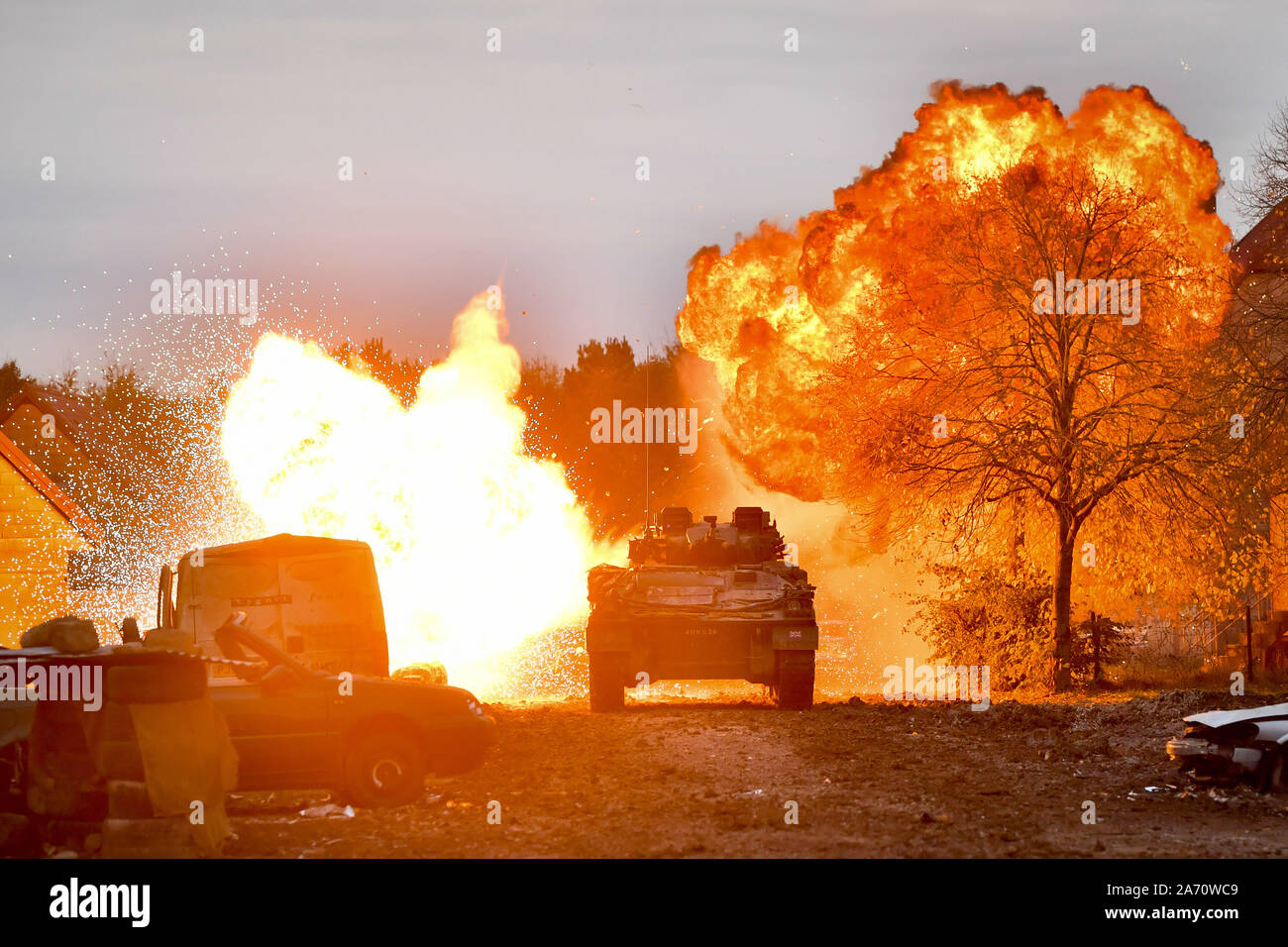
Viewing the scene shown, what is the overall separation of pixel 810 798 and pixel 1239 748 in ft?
13.1

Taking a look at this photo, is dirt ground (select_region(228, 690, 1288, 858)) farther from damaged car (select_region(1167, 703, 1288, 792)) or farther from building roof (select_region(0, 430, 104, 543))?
building roof (select_region(0, 430, 104, 543))

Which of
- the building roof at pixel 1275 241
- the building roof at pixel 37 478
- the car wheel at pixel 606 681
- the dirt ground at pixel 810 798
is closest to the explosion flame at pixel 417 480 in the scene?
the car wheel at pixel 606 681

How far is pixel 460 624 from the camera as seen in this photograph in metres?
29.0

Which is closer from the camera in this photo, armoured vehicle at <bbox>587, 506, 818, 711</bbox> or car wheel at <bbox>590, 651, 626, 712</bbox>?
armoured vehicle at <bbox>587, 506, 818, 711</bbox>

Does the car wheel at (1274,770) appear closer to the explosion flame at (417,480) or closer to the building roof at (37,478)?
the explosion flame at (417,480)

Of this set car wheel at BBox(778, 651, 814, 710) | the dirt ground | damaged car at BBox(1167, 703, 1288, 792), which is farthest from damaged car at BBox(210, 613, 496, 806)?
car wheel at BBox(778, 651, 814, 710)

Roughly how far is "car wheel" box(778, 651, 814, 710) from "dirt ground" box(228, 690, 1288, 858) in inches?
35.5

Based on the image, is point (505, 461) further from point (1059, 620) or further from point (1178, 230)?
point (1178, 230)

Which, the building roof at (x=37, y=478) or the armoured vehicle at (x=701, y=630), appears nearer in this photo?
the armoured vehicle at (x=701, y=630)

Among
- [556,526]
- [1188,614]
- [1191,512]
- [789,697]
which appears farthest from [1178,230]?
[556,526]

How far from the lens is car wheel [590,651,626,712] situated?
724 inches

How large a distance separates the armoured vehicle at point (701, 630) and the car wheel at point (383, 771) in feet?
23.1

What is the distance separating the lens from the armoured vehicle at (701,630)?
18219mm

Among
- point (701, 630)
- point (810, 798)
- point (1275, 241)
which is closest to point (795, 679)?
point (701, 630)
